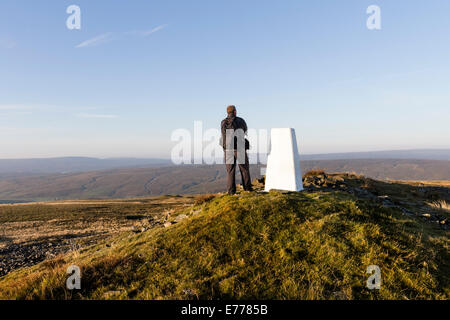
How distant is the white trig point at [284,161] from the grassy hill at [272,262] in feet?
7.69

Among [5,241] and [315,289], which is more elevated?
[315,289]

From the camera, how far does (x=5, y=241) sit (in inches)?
566

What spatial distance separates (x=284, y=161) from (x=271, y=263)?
17.3 ft

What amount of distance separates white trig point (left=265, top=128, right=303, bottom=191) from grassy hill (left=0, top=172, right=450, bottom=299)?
2343 mm

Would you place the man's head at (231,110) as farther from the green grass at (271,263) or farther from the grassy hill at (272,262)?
the green grass at (271,263)

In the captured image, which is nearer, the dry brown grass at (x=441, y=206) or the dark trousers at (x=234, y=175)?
the dark trousers at (x=234, y=175)

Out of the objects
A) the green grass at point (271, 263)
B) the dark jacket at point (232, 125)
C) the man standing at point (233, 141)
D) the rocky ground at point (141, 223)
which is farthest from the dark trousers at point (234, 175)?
the green grass at point (271, 263)

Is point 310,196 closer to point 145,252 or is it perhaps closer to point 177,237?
point 177,237

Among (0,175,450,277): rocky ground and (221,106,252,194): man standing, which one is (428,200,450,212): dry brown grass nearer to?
(0,175,450,277): rocky ground

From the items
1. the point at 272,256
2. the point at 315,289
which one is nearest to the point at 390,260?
the point at 315,289

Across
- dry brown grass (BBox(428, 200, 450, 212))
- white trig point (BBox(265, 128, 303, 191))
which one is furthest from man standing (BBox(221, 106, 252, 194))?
dry brown grass (BBox(428, 200, 450, 212))

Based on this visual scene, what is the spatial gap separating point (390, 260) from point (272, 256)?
2.46m

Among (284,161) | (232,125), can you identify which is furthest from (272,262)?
(232,125)

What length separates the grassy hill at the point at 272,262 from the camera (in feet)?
13.9
